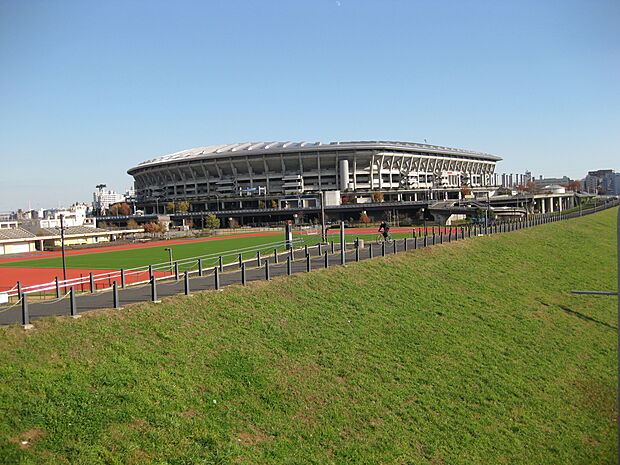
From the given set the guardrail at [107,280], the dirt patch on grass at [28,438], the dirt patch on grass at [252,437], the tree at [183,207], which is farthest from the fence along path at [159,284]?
the tree at [183,207]

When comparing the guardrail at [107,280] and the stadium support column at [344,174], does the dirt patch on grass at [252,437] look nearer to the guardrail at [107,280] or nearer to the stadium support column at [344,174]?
the guardrail at [107,280]

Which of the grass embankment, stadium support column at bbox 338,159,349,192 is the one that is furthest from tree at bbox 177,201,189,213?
the grass embankment

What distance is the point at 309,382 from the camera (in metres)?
11.6

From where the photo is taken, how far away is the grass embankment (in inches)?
336

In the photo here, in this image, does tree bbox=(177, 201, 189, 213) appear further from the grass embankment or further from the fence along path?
the grass embankment

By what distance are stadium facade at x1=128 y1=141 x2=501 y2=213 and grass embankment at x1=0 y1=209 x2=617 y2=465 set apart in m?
81.0

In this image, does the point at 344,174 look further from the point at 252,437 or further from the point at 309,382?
the point at 252,437

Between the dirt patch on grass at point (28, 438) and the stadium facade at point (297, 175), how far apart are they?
9063 cm

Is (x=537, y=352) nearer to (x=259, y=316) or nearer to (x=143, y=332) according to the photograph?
(x=259, y=316)

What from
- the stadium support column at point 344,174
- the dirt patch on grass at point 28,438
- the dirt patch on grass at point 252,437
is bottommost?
the dirt patch on grass at point 252,437

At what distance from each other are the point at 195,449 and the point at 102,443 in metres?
1.48

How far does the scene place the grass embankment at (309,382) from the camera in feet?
28.0

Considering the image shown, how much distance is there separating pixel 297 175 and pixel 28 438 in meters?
105

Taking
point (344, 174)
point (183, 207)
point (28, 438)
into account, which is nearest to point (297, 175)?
point (344, 174)
